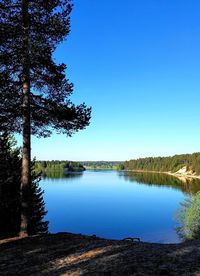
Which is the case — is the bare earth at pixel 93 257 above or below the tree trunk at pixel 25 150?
below

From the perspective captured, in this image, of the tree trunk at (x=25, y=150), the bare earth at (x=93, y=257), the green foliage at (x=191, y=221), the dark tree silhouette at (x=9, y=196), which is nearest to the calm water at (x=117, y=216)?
the green foliage at (x=191, y=221)

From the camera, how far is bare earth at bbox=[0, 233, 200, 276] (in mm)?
9273

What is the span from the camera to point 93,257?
37.3 ft

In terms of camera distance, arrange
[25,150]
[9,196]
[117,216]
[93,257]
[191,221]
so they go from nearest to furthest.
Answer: [93,257]
[25,150]
[9,196]
[191,221]
[117,216]

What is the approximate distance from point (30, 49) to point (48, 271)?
9.98 metres

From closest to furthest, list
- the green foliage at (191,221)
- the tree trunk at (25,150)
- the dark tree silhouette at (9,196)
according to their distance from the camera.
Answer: the tree trunk at (25,150)
the dark tree silhouette at (9,196)
the green foliage at (191,221)

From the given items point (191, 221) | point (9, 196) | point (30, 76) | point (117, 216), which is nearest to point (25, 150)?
point (30, 76)

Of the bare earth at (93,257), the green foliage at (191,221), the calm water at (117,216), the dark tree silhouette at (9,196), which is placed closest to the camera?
the bare earth at (93,257)

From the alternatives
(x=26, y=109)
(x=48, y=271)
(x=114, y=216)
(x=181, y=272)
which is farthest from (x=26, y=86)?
(x=114, y=216)

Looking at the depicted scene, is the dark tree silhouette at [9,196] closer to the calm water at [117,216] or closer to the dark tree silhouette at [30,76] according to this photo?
the dark tree silhouette at [30,76]

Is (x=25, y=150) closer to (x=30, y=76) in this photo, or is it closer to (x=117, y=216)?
(x=30, y=76)

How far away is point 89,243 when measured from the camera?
13891 mm

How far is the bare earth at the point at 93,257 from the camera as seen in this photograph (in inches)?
365

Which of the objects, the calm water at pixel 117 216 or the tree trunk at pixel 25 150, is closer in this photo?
the tree trunk at pixel 25 150
